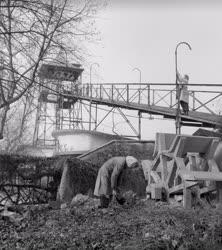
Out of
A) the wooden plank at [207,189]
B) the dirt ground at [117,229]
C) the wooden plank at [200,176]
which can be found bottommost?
the dirt ground at [117,229]

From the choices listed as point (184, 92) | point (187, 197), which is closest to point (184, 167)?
point (187, 197)

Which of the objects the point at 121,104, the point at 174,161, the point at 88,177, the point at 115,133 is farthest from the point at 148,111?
the point at 174,161

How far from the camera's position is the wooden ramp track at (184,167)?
11.3m

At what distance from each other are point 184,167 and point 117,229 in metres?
5.17

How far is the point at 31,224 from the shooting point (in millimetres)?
8312

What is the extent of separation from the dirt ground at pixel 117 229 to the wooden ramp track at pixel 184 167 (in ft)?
7.63

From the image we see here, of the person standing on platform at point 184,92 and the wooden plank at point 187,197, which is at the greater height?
the person standing on platform at point 184,92

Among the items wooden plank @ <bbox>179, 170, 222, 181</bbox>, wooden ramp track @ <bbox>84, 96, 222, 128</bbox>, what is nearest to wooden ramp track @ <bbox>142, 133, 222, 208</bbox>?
wooden plank @ <bbox>179, 170, 222, 181</bbox>

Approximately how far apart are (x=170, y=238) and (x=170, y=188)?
527 centimetres

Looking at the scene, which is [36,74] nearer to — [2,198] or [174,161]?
[2,198]

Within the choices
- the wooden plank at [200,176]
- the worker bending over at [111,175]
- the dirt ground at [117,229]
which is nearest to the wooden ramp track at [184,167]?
the wooden plank at [200,176]

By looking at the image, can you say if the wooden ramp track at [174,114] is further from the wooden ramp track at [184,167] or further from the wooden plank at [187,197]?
the wooden plank at [187,197]

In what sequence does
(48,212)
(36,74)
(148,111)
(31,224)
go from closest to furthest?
(31,224)
(48,212)
(36,74)
(148,111)

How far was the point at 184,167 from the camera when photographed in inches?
484
